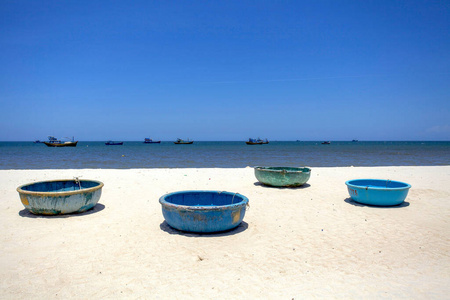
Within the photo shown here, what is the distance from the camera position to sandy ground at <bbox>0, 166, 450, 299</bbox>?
11.7 feet

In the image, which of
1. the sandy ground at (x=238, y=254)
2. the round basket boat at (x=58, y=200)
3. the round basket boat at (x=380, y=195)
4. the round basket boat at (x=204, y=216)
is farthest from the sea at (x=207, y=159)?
the round basket boat at (x=204, y=216)

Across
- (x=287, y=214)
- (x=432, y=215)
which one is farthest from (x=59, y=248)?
(x=432, y=215)

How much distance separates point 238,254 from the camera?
4.65 m

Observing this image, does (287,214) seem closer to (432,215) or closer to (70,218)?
(432,215)

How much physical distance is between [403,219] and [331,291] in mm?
4284

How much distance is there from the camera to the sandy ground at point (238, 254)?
358 cm

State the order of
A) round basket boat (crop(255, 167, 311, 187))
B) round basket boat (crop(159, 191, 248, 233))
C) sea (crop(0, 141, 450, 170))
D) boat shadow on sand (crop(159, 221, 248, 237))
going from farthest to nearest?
sea (crop(0, 141, 450, 170)) → round basket boat (crop(255, 167, 311, 187)) → boat shadow on sand (crop(159, 221, 248, 237)) → round basket boat (crop(159, 191, 248, 233))

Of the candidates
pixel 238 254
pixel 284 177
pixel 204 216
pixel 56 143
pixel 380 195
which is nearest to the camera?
pixel 238 254

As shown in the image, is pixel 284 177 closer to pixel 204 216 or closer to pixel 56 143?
pixel 204 216

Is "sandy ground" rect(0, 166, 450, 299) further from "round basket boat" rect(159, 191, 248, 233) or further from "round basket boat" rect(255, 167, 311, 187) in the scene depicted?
"round basket boat" rect(255, 167, 311, 187)

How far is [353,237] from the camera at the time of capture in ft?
18.0

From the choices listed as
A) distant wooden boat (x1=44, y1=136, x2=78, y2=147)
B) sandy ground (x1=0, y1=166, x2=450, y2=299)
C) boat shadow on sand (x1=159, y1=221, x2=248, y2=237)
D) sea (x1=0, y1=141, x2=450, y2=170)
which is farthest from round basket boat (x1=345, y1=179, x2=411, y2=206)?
distant wooden boat (x1=44, y1=136, x2=78, y2=147)

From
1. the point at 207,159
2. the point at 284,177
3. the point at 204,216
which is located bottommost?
the point at 207,159

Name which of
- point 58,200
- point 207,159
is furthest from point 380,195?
point 207,159
